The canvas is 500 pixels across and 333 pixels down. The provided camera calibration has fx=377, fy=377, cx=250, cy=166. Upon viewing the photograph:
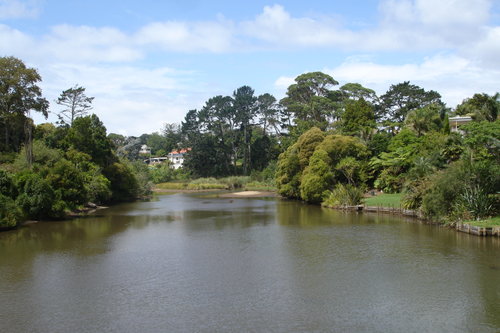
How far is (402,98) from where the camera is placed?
213ft

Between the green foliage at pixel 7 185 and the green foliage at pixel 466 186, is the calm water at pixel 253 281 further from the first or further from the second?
the green foliage at pixel 7 185

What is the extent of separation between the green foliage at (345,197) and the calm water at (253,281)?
9728 mm

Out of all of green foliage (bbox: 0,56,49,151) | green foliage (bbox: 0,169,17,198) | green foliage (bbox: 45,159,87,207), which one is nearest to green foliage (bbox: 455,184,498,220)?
green foliage (bbox: 45,159,87,207)

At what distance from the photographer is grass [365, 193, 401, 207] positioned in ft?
108

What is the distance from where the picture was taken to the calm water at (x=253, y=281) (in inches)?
435

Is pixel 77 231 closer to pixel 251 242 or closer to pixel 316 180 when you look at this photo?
pixel 251 242

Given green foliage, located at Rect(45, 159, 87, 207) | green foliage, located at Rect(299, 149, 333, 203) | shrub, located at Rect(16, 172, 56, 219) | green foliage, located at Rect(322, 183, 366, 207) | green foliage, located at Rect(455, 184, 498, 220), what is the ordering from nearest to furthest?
green foliage, located at Rect(455, 184, 498, 220) < shrub, located at Rect(16, 172, 56, 219) < green foliage, located at Rect(45, 159, 87, 207) < green foliage, located at Rect(322, 183, 366, 207) < green foliage, located at Rect(299, 149, 333, 203)

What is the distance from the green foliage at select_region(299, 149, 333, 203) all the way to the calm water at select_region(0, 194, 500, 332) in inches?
587

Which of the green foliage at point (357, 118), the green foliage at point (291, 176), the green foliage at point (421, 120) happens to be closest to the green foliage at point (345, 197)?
the green foliage at point (291, 176)

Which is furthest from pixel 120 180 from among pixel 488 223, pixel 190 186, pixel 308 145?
pixel 488 223

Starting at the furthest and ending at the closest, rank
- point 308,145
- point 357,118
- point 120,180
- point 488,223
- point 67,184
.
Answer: point 357,118, point 120,180, point 308,145, point 67,184, point 488,223

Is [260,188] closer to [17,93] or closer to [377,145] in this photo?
[377,145]

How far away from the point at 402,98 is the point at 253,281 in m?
59.0

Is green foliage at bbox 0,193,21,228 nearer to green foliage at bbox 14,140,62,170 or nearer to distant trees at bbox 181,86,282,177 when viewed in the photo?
green foliage at bbox 14,140,62,170
